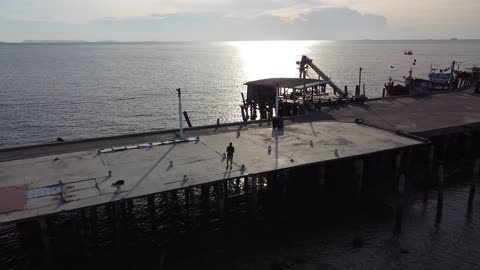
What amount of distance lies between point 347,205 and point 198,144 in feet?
41.8

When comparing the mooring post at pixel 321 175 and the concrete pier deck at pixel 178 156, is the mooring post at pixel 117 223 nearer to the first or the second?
the concrete pier deck at pixel 178 156

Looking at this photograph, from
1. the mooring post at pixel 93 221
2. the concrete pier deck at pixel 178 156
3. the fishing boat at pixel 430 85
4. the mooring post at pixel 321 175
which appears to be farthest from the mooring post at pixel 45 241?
the fishing boat at pixel 430 85

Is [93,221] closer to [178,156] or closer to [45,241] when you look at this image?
[45,241]

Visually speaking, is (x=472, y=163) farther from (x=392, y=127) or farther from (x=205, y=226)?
(x=205, y=226)

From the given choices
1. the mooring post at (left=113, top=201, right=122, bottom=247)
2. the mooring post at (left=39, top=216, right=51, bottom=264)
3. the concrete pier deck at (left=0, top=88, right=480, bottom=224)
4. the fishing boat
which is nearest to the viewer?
the mooring post at (left=39, top=216, right=51, bottom=264)

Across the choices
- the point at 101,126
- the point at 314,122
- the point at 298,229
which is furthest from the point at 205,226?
the point at 101,126

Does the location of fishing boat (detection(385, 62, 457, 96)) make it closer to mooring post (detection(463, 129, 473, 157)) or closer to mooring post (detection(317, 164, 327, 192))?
mooring post (detection(463, 129, 473, 157))

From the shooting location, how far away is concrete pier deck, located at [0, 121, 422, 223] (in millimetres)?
22602

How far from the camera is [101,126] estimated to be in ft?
206

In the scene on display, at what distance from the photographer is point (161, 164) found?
27.7 meters

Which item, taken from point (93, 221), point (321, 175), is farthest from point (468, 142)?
point (93, 221)

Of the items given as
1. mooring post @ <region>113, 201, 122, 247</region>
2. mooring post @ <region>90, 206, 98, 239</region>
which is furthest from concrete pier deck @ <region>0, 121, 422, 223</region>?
mooring post @ <region>90, 206, 98, 239</region>

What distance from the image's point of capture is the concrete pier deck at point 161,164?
74.2ft

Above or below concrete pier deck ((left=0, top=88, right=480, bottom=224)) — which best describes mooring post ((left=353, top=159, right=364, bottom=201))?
below
